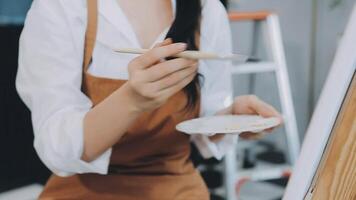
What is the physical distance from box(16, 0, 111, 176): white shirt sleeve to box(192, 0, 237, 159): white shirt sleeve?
0.30 m

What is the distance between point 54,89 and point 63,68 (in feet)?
0.17

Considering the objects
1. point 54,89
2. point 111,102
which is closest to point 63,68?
point 54,89

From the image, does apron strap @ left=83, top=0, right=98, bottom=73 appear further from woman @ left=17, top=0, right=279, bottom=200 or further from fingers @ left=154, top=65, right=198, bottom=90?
fingers @ left=154, top=65, right=198, bottom=90

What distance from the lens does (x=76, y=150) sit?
0.84m

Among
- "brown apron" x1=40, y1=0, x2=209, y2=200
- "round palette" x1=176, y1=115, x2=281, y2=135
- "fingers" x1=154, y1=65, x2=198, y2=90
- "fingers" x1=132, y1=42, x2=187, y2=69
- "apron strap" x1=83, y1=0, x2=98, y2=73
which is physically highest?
"fingers" x1=132, y1=42, x2=187, y2=69

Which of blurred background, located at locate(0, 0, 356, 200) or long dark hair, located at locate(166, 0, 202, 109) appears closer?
long dark hair, located at locate(166, 0, 202, 109)

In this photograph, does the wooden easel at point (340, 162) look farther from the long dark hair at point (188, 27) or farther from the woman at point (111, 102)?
the long dark hair at point (188, 27)

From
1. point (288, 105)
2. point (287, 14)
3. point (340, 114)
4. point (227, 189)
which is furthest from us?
point (287, 14)

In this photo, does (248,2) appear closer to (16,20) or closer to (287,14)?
(287,14)

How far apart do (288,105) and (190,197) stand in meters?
1.20

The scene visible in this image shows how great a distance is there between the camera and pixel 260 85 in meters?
2.95

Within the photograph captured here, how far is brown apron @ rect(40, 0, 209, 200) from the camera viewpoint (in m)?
0.98

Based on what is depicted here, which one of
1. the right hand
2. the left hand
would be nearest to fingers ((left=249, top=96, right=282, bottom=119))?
the left hand

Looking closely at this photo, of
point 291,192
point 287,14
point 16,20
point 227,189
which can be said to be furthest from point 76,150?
point 287,14
